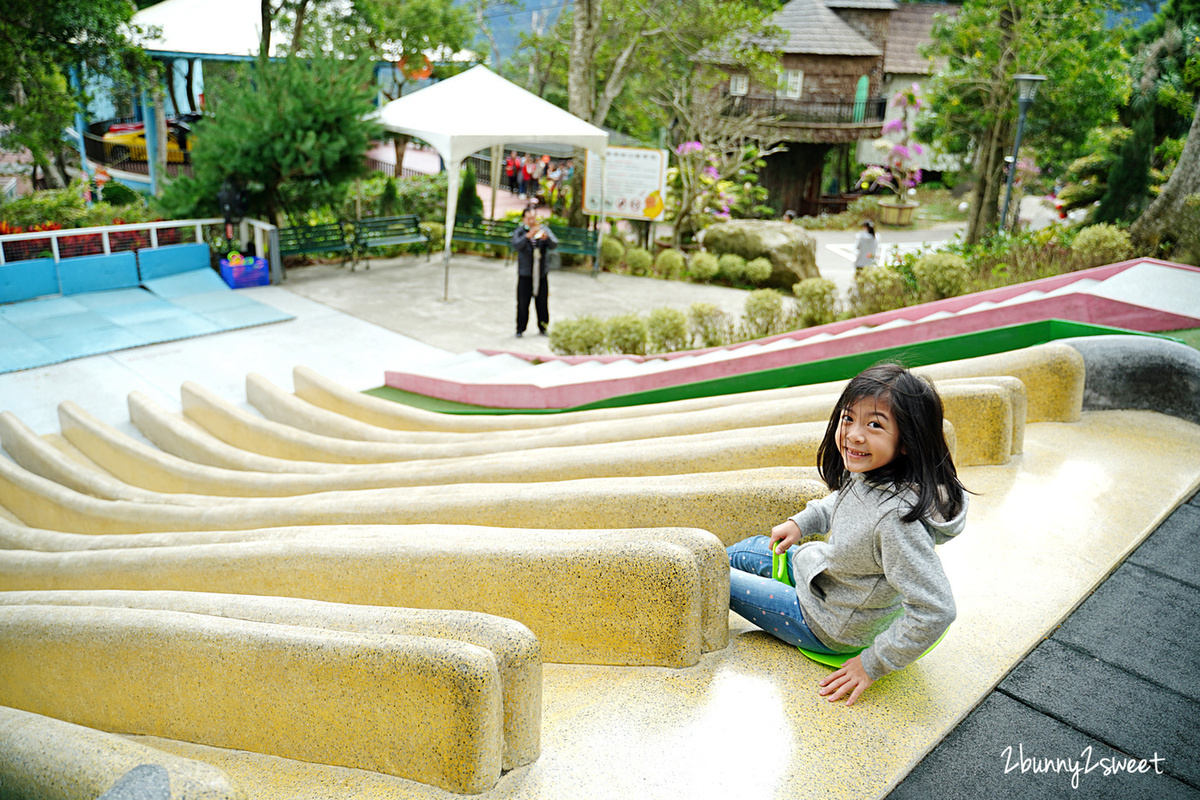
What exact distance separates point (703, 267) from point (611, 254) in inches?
71.8

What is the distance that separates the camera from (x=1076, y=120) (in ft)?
52.9

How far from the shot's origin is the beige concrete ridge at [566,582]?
2.93 metres

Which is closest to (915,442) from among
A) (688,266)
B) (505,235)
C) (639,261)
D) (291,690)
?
(291,690)

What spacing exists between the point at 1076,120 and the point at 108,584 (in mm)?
17356

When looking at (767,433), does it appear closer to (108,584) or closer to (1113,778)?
(1113,778)

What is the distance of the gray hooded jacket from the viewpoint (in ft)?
8.38

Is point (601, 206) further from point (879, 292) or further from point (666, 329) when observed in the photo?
point (879, 292)

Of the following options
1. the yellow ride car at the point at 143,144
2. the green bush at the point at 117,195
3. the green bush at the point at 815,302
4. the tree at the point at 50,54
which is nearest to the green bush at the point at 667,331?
the green bush at the point at 815,302

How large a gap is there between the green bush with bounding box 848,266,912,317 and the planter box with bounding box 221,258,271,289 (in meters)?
8.83

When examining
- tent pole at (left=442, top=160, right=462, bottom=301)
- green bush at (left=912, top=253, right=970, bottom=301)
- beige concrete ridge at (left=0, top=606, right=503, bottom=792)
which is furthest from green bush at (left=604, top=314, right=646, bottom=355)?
beige concrete ridge at (left=0, top=606, right=503, bottom=792)

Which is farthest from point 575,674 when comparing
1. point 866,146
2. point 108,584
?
point 866,146

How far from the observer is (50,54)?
589 inches

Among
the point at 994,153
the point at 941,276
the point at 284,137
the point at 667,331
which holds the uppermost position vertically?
the point at 994,153

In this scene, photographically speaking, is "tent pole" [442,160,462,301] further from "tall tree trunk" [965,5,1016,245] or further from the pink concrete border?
"tall tree trunk" [965,5,1016,245]
